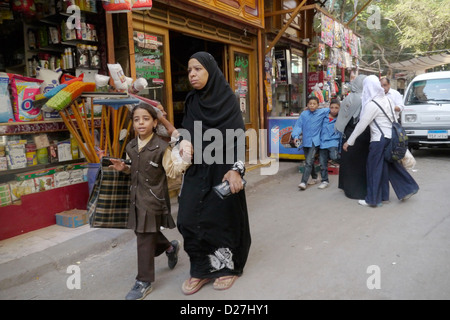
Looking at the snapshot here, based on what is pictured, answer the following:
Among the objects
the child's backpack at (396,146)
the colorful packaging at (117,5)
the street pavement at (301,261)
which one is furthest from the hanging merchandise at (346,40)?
the colorful packaging at (117,5)

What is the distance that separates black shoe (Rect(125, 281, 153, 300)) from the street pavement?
0.07m

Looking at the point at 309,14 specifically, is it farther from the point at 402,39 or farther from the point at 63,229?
the point at 402,39

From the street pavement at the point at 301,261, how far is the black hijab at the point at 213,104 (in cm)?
128

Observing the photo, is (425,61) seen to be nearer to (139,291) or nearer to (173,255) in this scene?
(173,255)

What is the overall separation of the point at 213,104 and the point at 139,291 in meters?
1.49

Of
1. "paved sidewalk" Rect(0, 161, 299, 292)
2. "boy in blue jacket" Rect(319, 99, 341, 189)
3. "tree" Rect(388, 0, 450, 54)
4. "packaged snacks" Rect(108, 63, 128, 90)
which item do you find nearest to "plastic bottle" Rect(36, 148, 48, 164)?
"paved sidewalk" Rect(0, 161, 299, 292)

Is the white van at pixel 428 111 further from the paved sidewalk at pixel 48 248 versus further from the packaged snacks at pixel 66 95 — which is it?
the packaged snacks at pixel 66 95

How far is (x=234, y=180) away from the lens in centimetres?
258

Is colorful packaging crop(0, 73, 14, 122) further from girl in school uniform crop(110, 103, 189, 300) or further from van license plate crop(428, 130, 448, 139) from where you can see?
van license plate crop(428, 130, 448, 139)

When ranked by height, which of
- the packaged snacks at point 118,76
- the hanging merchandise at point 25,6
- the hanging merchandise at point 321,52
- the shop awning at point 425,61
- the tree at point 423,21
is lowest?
the packaged snacks at point 118,76

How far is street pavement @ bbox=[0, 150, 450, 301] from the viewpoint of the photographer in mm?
2793

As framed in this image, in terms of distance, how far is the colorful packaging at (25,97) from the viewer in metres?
4.06

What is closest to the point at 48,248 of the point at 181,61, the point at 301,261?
the point at 301,261

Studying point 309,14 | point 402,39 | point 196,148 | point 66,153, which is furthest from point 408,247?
point 402,39
